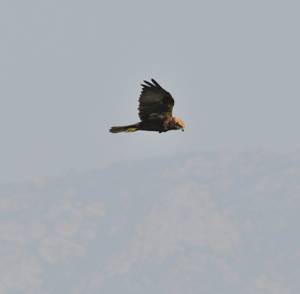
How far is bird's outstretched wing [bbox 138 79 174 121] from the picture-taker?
29.8 m

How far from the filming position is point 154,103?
30234mm

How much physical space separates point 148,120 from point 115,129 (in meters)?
1.16

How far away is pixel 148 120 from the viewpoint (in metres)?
30.7

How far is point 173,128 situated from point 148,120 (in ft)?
2.16

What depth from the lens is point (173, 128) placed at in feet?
100

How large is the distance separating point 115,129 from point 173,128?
5.54 feet

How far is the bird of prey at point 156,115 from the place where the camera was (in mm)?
30188

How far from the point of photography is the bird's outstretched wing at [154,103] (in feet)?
97.7

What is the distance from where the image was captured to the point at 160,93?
29859 millimetres

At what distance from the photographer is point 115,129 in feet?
103

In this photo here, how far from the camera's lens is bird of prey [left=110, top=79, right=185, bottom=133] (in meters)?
30.2

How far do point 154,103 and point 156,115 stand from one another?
0.41 m

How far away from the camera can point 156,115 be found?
3052cm
